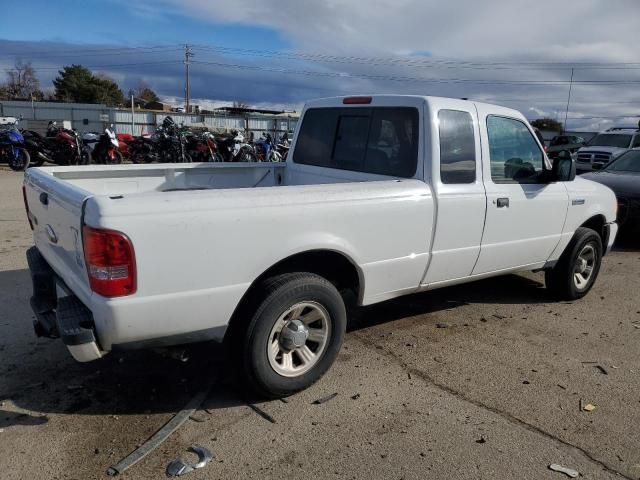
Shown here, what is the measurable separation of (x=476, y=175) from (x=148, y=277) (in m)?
2.77

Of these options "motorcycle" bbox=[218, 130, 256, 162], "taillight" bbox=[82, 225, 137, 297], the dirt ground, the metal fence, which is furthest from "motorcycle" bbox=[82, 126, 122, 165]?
the metal fence

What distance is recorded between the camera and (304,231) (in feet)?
11.0

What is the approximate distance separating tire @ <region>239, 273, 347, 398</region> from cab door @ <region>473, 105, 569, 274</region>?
161cm

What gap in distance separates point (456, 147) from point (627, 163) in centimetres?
702

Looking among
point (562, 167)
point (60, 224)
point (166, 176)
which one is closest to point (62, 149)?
point (166, 176)

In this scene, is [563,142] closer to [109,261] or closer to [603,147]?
[603,147]

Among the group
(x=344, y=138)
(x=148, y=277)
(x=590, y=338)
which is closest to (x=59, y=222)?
(x=148, y=277)

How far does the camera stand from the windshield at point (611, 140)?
16250 millimetres

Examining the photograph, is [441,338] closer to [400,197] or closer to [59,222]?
[400,197]

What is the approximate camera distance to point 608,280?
6.90 metres

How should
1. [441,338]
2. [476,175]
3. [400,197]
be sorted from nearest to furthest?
[400,197], [476,175], [441,338]

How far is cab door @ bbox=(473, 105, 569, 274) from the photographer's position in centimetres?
458

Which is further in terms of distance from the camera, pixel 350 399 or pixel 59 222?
pixel 350 399

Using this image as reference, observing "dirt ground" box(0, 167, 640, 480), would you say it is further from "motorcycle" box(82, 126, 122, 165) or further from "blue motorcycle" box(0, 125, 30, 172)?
"blue motorcycle" box(0, 125, 30, 172)
